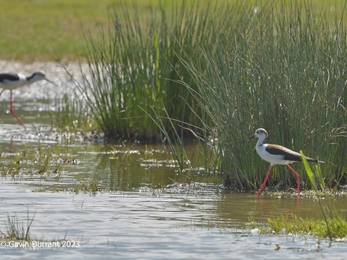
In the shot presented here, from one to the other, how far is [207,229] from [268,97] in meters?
2.08

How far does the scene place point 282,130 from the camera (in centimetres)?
897

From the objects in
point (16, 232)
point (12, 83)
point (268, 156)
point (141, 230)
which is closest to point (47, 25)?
point (12, 83)

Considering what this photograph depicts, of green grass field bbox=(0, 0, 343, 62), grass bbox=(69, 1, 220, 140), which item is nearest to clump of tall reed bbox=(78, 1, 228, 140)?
grass bbox=(69, 1, 220, 140)

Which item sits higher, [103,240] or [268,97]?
[268,97]

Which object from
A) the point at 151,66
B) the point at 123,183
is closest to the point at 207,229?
the point at 123,183

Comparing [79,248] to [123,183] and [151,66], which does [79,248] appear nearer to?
[123,183]

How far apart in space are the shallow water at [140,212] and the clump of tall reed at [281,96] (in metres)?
0.49

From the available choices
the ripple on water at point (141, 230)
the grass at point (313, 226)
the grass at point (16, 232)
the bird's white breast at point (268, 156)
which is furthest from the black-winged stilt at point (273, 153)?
the grass at point (16, 232)

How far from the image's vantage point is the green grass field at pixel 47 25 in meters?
24.8

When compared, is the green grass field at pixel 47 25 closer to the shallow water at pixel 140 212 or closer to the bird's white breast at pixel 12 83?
the bird's white breast at pixel 12 83

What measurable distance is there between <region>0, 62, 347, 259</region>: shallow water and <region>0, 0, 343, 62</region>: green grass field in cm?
1143

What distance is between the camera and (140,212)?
7867 mm

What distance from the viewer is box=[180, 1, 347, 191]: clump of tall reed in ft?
28.7

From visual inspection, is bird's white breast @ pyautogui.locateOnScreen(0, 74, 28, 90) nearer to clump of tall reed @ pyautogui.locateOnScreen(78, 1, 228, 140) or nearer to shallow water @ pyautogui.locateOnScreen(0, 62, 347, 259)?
clump of tall reed @ pyautogui.locateOnScreen(78, 1, 228, 140)
